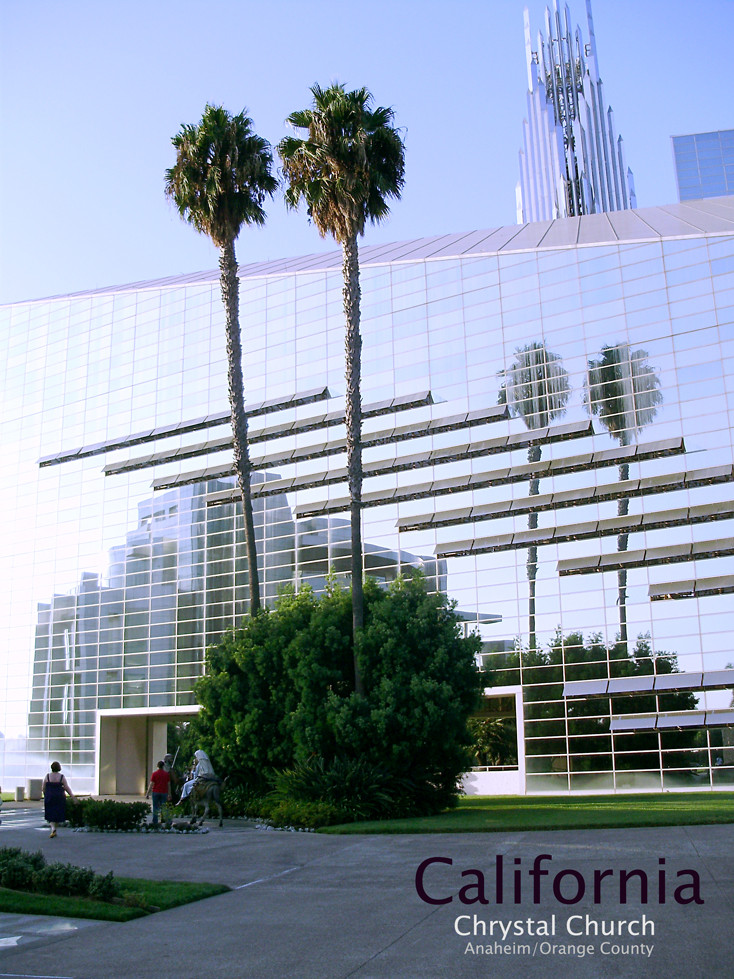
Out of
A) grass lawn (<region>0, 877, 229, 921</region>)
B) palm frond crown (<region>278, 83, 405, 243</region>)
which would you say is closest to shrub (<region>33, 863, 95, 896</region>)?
grass lawn (<region>0, 877, 229, 921</region>)

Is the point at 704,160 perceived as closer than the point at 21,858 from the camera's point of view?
No

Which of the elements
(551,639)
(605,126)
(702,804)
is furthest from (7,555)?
(605,126)

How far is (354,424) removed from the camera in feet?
89.5

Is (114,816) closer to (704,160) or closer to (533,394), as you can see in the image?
(533,394)

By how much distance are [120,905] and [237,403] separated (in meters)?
20.2

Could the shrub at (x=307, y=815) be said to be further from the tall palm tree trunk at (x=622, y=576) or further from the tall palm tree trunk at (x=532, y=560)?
the tall palm tree trunk at (x=622, y=576)

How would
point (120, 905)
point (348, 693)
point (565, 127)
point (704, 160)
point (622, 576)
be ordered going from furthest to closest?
1. point (565, 127)
2. point (704, 160)
3. point (622, 576)
4. point (348, 693)
5. point (120, 905)

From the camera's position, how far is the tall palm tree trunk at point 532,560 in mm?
35375

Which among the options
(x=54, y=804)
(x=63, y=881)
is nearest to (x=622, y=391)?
(x=54, y=804)

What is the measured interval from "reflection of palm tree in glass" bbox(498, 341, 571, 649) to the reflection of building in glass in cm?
846

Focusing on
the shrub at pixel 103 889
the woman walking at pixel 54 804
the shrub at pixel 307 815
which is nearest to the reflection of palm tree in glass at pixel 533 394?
the shrub at pixel 307 815

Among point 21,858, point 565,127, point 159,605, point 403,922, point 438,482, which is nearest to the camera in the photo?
point 403,922

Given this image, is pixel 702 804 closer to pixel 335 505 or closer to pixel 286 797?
pixel 286 797

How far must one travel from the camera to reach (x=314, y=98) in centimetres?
2830
